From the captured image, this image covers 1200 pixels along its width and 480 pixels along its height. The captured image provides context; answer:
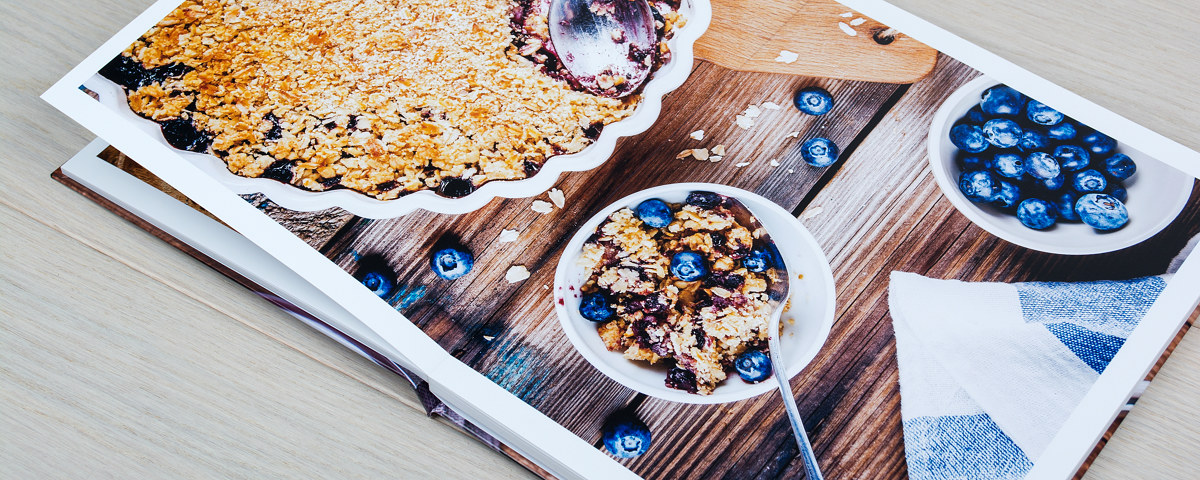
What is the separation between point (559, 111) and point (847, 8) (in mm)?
257

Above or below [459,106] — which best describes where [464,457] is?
below

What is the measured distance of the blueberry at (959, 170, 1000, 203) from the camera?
0.54 meters

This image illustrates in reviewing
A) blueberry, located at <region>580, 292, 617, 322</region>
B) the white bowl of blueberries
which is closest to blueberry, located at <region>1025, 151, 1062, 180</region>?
the white bowl of blueberries

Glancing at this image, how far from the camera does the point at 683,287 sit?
1.76 ft

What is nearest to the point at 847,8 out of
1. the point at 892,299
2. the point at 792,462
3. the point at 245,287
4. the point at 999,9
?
the point at 999,9

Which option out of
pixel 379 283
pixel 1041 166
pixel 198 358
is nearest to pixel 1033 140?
pixel 1041 166

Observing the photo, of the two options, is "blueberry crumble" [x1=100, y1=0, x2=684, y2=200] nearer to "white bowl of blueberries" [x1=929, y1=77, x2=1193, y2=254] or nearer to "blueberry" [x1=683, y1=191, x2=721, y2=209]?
"blueberry" [x1=683, y1=191, x2=721, y2=209]

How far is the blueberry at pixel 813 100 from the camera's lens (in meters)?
0.57

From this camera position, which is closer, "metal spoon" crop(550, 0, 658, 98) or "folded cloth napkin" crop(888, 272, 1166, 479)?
"folded cloth napkin" crop(888, 272, 1166, 479)

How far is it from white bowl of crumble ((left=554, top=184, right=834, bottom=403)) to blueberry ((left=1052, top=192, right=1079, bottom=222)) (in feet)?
0.57

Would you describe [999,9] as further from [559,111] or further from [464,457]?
[464,457]

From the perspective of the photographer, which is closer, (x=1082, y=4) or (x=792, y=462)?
(x=792, y=462)

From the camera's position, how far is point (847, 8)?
606 millimetres

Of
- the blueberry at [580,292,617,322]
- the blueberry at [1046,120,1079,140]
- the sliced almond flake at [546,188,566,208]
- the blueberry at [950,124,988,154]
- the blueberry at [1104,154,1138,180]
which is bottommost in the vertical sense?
the blueberry at [580,292,617,322]
